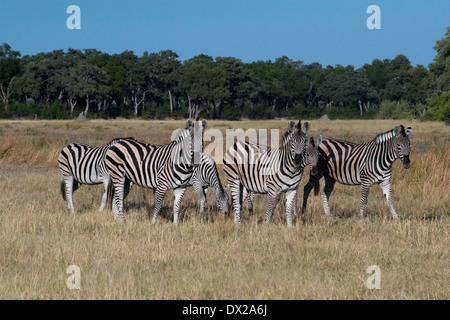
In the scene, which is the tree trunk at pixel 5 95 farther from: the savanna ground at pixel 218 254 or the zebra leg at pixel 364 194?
the zebra leg at pixel 364 194

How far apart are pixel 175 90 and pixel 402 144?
254 ft

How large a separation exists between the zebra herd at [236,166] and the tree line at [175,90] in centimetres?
5441

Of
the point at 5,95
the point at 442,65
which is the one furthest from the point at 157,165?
the point at 5,95

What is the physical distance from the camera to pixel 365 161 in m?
9.86

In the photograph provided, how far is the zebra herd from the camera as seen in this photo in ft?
28.1

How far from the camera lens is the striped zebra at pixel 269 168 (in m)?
8.40

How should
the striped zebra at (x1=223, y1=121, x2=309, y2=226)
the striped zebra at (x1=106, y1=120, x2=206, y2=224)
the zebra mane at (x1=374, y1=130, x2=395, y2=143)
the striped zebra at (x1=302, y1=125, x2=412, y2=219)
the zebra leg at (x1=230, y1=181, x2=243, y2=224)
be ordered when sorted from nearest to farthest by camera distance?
the striped zebra at (x1=223, y1=121, x2=309, y2=226) < the striped zebra at (x1=106, y1=120, x2=206, y2=224) < the zebra leg at (x1=230, y1=181, x2=243, y2=224) < the striped zebra at (x1=302, y1=125, x2=412, y2=219) < the zebra mane at (x1=374, y1=130, x2=395, y2=143)

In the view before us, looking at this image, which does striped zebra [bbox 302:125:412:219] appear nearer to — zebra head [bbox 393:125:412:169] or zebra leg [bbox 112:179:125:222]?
zebra head [bbox 393:125:412:169]

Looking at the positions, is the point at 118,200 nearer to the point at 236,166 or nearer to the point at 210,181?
the point at 210,181

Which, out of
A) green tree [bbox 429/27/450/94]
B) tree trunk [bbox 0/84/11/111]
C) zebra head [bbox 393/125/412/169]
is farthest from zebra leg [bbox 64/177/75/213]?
tree trunk [bbox 0/84/11/111]

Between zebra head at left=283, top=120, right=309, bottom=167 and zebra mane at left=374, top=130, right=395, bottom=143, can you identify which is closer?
zebra head at left=283, top=120, right=309, bottom=167

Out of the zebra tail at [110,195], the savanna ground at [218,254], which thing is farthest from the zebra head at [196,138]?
the zebra tail at [110,195]

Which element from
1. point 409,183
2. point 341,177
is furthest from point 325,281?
point 409,183
